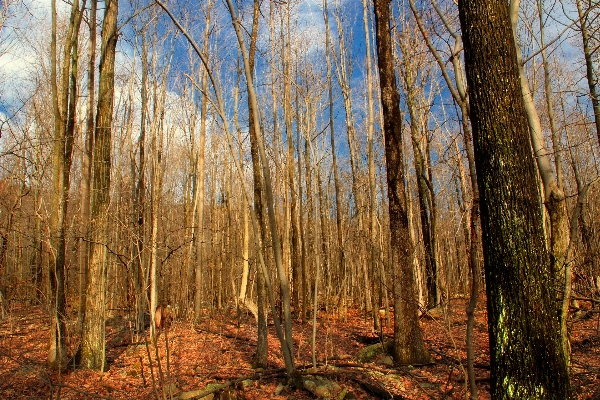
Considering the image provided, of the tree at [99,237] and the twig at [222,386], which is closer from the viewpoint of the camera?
the twig at [222,386]

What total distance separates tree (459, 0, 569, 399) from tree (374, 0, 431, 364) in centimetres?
310

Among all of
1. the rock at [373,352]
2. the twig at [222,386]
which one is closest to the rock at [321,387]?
the twig at [222,386]

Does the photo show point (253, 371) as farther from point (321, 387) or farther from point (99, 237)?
point (99, 237)

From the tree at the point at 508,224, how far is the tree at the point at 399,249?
3.10m

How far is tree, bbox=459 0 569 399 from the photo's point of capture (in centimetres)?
294

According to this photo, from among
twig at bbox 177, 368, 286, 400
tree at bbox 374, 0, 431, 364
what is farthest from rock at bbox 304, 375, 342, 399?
tree at bbox 374, 0, 431, 364

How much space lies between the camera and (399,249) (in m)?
6.45

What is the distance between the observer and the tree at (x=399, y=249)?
6363 millimetres

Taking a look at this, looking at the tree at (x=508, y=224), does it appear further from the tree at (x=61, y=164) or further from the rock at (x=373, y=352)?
the tree at (x=61, y=164)

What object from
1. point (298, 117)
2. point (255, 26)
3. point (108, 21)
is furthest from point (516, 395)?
point (298, 117)

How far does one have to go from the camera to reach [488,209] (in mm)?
3191

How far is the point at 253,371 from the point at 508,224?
→ 481 centimetres

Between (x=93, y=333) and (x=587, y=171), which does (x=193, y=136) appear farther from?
(x=587, y=171)

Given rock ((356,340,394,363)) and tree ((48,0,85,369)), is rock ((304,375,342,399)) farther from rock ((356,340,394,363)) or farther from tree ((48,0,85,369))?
tree ((48,0,85,369))
